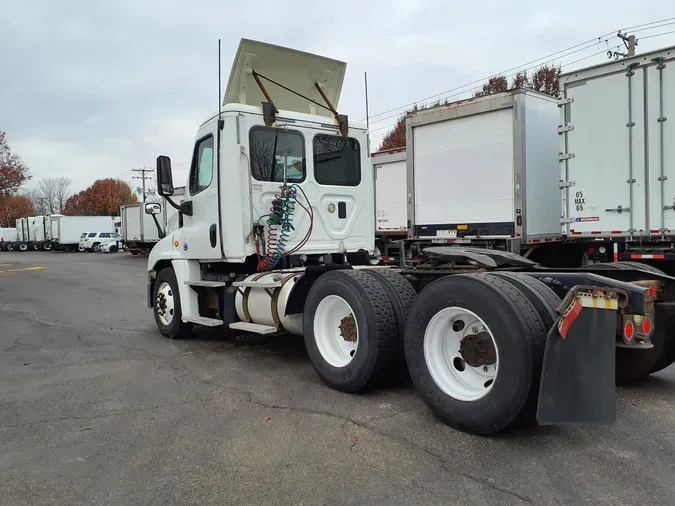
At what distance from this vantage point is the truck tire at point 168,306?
7.54m

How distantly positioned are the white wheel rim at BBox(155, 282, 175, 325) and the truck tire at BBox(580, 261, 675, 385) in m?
5.45

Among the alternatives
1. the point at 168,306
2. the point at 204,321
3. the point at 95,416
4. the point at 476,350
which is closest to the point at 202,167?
the point at 204,321

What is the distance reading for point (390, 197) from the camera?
14883 mm

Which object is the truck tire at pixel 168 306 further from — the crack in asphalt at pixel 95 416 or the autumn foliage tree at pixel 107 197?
the autumn foliage tree at pixel 107 197

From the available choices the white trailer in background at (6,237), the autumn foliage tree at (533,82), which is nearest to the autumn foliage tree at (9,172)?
the autumn foliage tree at (533,82)

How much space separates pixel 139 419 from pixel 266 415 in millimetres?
1008

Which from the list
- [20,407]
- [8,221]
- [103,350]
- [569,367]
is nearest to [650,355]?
[569,367]

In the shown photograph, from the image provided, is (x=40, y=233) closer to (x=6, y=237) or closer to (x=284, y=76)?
(x=6, y=237)

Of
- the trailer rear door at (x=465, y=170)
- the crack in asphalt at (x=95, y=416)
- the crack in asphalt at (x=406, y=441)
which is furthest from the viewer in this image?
the trailer rear door at (x=465, y=170)

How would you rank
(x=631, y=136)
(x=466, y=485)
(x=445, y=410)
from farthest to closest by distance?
(x=631, y=136) < (x=445, y=410) < (x=466, y=485)

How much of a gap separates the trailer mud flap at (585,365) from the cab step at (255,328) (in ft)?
10.8

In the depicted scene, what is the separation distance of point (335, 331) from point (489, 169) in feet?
21.2

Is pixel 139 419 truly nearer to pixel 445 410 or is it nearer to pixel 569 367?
pixel 445 410

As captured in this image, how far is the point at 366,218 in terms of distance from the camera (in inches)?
300
